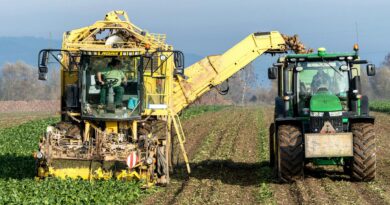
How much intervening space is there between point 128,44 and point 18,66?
382 ft

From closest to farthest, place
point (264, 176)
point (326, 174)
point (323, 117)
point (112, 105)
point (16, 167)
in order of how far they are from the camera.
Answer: point (323, 117) → point (112, 105) → point (264, 176) → point (326, 174) → point (16, 167)

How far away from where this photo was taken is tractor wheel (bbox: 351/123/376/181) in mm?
13422

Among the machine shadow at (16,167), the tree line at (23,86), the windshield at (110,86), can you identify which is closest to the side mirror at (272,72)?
the windshield at (110,86)

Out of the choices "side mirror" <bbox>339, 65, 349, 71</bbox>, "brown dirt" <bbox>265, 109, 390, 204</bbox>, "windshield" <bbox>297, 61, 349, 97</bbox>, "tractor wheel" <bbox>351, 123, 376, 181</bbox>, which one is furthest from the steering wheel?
"tractor wheel" <bbox>351, 123, 376, 181</bbox>

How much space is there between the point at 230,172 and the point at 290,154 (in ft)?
9.82

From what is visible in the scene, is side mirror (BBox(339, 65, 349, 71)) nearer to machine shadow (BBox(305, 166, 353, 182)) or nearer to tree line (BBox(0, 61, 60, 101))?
machine shadow (BBox(305, 166, 353, 182))

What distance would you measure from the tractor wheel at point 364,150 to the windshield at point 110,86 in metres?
4.54

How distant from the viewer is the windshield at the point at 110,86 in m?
14.9

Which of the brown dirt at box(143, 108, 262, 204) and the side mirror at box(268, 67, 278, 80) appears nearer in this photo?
the brown dirt at box(143, 108, 262, 204)

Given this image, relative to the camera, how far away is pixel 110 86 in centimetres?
1493

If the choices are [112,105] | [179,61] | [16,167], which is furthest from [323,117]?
[16,167]

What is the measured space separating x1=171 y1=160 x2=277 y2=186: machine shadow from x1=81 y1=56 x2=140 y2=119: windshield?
1954mm

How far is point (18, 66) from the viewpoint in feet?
423

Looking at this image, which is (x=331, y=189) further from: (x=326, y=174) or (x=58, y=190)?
(x=58, y=190)
